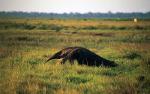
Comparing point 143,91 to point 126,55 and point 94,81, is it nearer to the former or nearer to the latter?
point 94,81

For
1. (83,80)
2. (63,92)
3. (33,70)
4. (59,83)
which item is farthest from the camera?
(33,70)

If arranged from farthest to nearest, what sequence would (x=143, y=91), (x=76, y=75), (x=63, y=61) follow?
(x=63, y=61) < (x=76, y=75) < (x=143, y=91)

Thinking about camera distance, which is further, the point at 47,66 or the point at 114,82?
the point at 47,66

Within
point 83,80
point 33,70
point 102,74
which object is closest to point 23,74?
point 33,70

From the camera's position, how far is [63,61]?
1230 cm

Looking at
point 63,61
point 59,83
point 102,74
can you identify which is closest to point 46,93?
point 59,83

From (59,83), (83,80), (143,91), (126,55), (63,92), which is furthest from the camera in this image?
(126,55)

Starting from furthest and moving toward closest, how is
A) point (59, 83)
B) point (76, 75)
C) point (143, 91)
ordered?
point (76, 75) → point (59, 83) → point (143, 91)

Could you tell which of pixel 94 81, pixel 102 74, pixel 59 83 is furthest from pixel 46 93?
pixel 102 74

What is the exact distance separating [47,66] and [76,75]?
1.65 metres

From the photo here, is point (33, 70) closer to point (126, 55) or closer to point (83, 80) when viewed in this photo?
point (83, 80)

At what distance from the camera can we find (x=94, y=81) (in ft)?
30.4

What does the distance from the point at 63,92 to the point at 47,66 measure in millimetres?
3944

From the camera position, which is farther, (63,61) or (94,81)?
(63,61)
